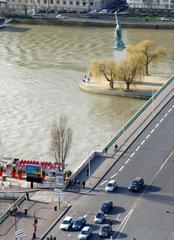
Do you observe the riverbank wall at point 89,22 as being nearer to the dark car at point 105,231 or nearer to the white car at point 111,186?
the white car at point 111,186

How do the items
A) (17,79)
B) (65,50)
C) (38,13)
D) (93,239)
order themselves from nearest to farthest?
(93,239), (17,79), (65,50), (38,13)

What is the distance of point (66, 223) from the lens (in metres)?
32.5

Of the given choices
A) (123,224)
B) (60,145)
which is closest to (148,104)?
(60,145)

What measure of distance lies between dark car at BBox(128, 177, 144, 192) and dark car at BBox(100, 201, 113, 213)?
1.97 metres

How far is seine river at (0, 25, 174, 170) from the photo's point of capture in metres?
47.0

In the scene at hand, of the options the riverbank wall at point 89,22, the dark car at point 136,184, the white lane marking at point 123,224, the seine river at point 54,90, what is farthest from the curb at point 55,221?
the riverbank wall at point 89,22

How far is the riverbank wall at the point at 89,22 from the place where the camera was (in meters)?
85.4

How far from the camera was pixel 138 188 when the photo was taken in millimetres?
36031

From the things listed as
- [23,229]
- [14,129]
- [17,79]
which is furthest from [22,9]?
[23,229]

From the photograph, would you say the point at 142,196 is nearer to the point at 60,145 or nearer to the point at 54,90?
the point at 60,145

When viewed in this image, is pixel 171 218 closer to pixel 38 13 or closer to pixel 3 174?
pixel 3 174

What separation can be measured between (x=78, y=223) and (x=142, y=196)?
13.8 feet

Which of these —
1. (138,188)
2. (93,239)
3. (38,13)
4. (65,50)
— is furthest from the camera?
(38,13)

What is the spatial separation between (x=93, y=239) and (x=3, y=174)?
997cm
